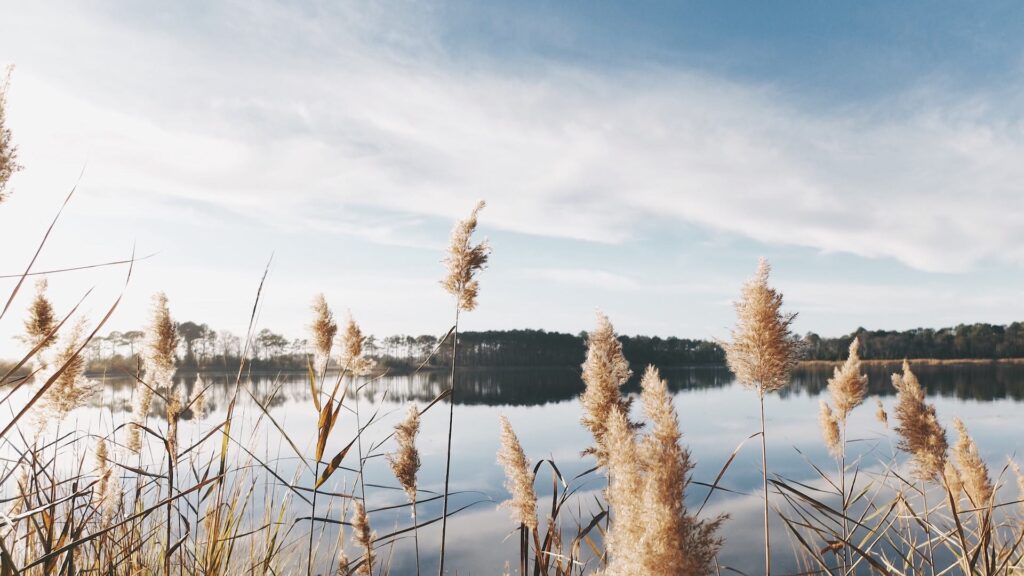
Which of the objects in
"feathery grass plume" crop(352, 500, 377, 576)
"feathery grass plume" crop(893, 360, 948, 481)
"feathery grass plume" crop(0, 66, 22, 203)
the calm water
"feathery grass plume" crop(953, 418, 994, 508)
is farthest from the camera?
the calm water

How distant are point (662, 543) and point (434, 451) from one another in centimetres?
2463

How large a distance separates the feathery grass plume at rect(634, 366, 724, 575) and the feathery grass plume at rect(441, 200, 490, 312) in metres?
1.56

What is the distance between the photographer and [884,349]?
4050 inches

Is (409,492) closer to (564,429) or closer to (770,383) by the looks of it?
(770,383)

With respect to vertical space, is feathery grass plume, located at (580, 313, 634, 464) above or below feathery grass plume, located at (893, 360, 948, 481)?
above

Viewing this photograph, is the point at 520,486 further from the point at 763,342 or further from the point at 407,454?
the point at 763,342

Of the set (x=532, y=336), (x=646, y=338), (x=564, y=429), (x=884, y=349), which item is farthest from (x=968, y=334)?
(x=564, y=429)

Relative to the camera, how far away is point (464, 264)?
11.1 ft

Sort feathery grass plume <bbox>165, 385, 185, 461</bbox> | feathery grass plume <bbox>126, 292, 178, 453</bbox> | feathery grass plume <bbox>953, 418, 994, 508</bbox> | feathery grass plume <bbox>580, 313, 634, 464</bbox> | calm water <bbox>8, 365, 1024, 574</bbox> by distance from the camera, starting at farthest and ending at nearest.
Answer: calm water <bbox>8, 365, 1024, 574</bbox> → feathery grass plume <bbox>953, 418, 994, 508</bbox> → feathery grass plume <bbox>580, 313, 634, 464</bbox> → feathery grass plume <bbox>126, 292, 178, 453</bbox> → feathery grass plume <bbox>165, 385, 185, 461</bbox>

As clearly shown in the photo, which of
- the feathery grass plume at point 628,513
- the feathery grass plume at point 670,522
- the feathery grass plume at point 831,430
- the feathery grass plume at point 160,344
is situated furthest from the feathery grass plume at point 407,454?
the feathery grass plume at point 831,430

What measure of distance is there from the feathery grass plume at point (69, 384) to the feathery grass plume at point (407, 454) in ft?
5.20

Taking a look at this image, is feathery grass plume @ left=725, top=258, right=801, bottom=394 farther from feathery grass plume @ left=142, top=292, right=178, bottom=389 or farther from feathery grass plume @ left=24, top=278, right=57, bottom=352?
feathery grass plume @ left=24, top=278, right=57, bottom=352

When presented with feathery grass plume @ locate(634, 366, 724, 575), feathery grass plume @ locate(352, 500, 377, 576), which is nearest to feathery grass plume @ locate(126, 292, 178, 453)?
feathery grass plume @ locate(352, 500, 377, 576)

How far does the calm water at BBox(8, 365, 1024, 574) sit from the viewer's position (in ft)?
21.3
